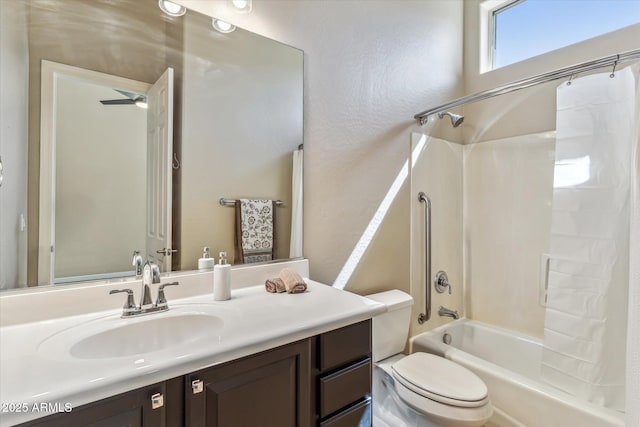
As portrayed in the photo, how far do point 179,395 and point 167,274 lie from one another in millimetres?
586

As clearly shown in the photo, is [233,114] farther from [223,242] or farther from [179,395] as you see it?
[179,395]

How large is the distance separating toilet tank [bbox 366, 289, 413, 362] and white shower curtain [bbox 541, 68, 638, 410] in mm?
714

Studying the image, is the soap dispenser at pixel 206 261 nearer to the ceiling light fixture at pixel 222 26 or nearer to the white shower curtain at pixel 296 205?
the white shower curtain at pixel 296 205

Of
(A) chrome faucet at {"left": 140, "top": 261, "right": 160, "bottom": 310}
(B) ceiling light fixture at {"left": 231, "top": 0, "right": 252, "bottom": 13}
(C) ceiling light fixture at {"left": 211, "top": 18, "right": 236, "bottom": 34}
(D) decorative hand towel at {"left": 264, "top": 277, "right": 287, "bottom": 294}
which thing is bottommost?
(D) decorative hand towel at {"left": 264, "top": 277, "right": 287, "bottom": 294}

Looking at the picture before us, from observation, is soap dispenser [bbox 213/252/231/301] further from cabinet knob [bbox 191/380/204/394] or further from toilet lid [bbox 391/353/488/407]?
toilet lid [bbox 391/353/488/407]

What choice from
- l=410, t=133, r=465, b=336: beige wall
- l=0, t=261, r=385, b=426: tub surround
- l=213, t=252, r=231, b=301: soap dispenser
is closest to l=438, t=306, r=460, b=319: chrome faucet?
l=410, t=133, r=465, b=336: beige wall

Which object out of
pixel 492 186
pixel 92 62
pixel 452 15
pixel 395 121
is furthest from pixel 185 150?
pixel 452 15

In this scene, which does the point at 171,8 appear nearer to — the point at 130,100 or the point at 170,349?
the point at 130,100

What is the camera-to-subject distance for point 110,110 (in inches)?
43.4

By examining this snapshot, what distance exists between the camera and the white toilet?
4.11ft

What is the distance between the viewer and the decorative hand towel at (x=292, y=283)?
1.28 m

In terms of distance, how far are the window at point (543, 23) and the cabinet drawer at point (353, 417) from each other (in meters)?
2.66

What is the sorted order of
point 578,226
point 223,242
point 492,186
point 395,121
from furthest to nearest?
point 492,186
point 395,121
point 578,226
point 223,242

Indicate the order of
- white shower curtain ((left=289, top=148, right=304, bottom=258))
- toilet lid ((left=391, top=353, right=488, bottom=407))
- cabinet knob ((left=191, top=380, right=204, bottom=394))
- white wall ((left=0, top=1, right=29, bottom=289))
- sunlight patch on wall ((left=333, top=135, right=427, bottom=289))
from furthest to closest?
sunlight patch on wall ((left=333, top=135, right=427, bottom=289))
white shower curtain ((left=289, top=148, right=304, bottom=258))
toilet lid ((left=391, top=353, right=488, bottom=407))
white wall ((left=0, top=1, right=29, bottom=289))
cabinet knob ((left=191, top=380, right=204, bottom=394))
